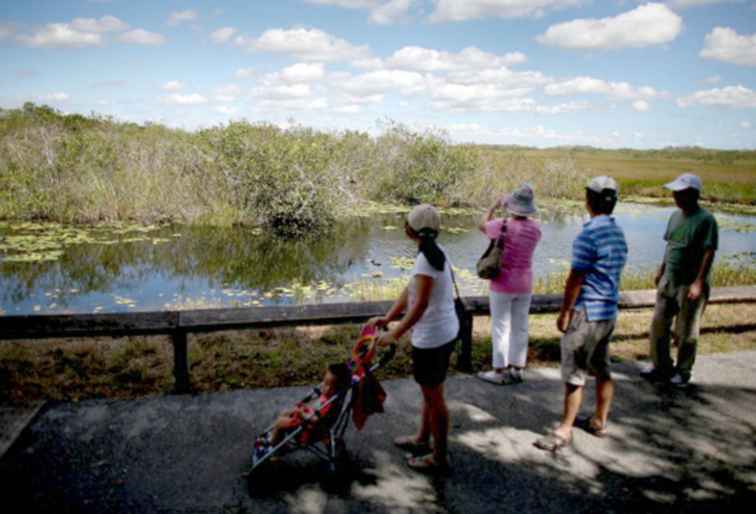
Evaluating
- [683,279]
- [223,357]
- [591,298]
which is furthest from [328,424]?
[683,279]

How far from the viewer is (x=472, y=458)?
3775mm

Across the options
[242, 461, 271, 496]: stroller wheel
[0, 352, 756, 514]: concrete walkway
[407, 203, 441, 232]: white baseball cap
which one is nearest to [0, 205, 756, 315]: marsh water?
[0, 352, 756, 514]: concrete walkway

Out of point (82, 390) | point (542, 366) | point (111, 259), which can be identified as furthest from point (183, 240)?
point (542, 366)

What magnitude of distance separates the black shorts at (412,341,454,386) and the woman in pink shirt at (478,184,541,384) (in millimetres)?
1535

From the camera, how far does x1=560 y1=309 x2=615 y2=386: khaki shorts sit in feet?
12.3

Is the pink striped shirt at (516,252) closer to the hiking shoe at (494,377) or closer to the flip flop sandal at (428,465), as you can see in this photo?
the hiking shoe at (494,377)

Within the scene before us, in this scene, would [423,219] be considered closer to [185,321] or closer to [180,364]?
[185,321]

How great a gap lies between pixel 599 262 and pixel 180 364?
11.9 ft

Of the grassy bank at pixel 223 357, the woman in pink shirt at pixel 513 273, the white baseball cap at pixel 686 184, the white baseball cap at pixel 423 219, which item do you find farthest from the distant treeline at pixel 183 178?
the white baseball cap at pixel 423 219

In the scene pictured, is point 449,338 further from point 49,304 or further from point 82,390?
point 49,304

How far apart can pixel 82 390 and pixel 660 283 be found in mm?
5523

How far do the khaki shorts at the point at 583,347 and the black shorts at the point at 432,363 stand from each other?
102 cm

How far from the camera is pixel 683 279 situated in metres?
4.68

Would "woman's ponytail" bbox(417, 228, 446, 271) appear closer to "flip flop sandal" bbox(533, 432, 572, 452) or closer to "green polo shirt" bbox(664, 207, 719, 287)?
"flip flop sandal" bbox(533, 432, 572, 452)
